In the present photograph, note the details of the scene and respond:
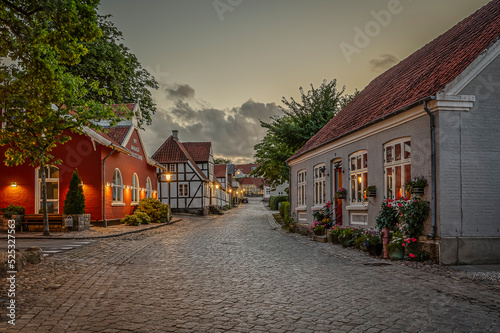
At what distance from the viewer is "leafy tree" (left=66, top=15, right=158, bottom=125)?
2683cm

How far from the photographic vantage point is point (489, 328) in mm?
4641

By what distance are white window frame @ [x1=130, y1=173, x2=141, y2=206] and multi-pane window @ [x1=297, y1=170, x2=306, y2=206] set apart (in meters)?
10.9

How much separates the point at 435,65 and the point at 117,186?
Answer: 698 inches

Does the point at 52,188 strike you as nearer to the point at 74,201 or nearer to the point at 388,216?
the point at 74,201

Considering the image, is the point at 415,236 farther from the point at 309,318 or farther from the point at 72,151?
the point at 72,151

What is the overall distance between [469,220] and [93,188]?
17183 mm

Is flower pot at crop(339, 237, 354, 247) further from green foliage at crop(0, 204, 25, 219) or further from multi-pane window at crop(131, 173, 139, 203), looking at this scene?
multi-pane window at crop(131, 173, 139, 203)

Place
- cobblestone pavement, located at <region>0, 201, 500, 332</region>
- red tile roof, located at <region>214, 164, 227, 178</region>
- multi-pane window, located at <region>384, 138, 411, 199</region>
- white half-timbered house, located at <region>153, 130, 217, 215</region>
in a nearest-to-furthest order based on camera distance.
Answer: cobblestone pavement, located at <region>0, 201, 500, 332</region>, multi-pane window, located at <region>384, 138, 411, 199</region>, white half-timbered house, located at <region>153, 130, 217, 215</region>, red tile roof, located at <region>214, 164, 227, 178</region>

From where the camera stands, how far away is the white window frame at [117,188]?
2320 centimetres

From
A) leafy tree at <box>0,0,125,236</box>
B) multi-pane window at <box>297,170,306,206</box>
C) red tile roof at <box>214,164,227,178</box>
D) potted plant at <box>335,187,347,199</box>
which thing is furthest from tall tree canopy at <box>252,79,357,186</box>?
red tile roof at <box>214,164,227,178</box>

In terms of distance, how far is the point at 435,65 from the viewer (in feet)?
38.6

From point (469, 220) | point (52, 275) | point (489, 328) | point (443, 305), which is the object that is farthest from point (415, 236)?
point (52, 275)

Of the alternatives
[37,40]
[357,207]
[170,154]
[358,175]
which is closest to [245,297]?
[37,40]

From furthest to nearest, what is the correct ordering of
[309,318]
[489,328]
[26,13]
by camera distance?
[26,13] → [309,318] → [489,328]
